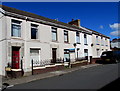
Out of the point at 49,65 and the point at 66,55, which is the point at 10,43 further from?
the point at 66,55

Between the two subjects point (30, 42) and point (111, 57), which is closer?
point (30, 42)

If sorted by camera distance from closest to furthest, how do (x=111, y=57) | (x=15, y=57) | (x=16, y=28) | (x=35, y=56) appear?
(x=15, y=57), (x=16, y=28), (x=35, y=56), (x=111, y=57)

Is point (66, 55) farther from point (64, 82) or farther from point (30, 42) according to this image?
point (64, 82)

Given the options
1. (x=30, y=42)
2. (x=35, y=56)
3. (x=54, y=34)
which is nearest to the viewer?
(x=30, y=42)

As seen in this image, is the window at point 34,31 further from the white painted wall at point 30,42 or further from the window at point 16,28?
the window at point 16,28

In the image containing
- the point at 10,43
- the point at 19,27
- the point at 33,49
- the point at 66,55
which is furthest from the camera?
the point at 66,55

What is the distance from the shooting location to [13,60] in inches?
445

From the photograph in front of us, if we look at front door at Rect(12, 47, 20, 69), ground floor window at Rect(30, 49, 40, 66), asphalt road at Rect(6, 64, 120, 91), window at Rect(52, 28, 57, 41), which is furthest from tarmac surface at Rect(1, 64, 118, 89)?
window at Rect(52, 28, 57, 41)

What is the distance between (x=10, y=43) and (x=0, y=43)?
133 cm

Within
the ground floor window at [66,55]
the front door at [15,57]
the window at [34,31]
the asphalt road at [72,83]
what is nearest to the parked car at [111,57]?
the ground floor window at [66,55]

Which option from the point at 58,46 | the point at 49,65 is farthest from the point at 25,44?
the point at 58,46

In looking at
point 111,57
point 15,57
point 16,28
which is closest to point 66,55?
point 15,57

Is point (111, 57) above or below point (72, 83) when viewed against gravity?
above

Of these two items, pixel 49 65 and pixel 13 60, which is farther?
pixel 49 65
